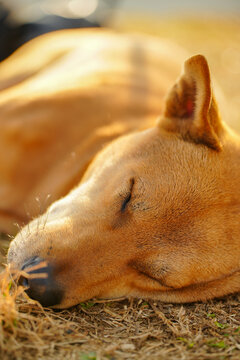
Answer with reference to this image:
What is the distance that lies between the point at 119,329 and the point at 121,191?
27.9 inches

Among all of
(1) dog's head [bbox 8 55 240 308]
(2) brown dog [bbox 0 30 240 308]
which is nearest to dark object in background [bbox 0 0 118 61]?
(2) brown dog [bbox 0 30 240 308]

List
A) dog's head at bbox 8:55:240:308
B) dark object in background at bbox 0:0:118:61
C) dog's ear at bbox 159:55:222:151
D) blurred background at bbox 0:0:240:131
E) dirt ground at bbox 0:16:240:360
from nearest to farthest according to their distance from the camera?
dirt ground at bbox 0:16:240:360
dog's head at bbox 8:55:240:308
dog's ear at bbox 159:55:222:151
dark object in background at bbox 0:0:118:61
blurred background at bbox 0:0:240:131

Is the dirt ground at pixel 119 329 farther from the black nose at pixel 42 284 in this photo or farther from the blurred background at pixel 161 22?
the blurred background at pixel 161 22

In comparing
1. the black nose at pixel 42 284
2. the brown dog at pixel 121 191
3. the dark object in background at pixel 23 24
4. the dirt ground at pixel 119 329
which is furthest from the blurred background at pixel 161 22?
the black nose at pixel 42 284

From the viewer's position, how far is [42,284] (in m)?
1.92

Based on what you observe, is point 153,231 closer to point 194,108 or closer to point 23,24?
point 194,108

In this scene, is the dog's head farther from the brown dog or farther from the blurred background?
the blurred background

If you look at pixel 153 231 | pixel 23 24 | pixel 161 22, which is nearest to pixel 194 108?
pixel 153 231

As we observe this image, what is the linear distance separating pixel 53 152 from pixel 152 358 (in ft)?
5.72

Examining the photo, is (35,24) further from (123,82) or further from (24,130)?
(24,130)

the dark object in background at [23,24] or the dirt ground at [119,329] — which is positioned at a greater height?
the dark object in background at [23,24]

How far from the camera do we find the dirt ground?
5.66 ft

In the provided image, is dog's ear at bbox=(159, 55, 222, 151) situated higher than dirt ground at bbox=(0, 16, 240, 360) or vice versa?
dog's ear at bbox=(159, 55, 222, 151)

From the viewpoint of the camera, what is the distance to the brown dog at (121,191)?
212 centimetres
